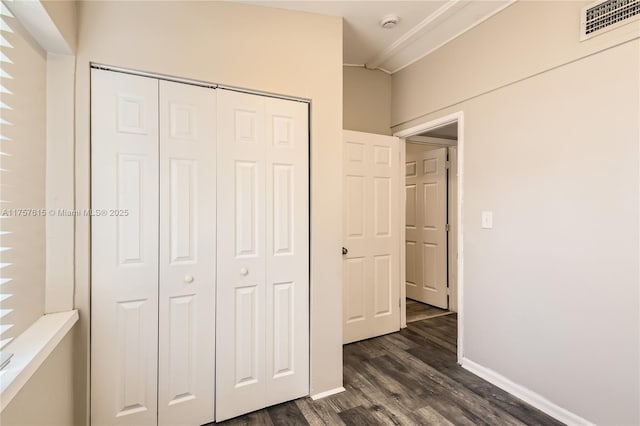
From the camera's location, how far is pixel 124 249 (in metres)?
1.58

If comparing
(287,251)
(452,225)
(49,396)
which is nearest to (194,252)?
(287,251)

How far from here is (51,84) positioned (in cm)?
143

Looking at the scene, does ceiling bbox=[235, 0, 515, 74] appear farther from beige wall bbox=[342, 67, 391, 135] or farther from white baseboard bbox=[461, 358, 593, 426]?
white baseboard bbox=[461, 358, 593, 426]

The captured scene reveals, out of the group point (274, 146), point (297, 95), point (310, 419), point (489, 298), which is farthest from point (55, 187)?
point (489, 298)

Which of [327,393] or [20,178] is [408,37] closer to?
[20,178]

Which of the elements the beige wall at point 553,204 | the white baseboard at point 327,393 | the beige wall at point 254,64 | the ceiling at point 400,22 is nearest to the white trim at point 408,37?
the ceiling at point 400,22

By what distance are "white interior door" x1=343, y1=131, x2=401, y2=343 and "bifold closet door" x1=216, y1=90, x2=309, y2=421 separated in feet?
2.94

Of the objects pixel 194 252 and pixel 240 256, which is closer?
pixel 194 252

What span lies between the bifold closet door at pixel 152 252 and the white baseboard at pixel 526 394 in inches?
76.6

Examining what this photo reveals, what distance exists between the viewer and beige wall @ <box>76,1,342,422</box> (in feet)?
4.93

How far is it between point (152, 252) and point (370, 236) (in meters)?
1.93

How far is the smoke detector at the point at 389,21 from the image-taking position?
86.4 inches

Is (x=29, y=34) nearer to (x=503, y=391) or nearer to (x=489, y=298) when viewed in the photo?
(x=489, y=298)

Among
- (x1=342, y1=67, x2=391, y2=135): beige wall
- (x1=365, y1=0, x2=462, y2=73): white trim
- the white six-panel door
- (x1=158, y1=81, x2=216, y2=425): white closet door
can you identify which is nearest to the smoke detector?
(x1=365, y1=0, x2=462, y2=73): white trim
